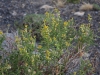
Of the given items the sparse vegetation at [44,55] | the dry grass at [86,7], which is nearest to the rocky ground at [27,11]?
the dry grass at [86,7]

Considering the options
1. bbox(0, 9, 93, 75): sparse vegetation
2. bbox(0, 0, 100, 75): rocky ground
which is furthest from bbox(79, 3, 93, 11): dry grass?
bbox(0, 9, 93, 75): sparse vegetation

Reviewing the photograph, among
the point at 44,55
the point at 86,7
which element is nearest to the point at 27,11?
the point at 86,7

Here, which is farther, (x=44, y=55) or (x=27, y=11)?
(x=27, y=11)

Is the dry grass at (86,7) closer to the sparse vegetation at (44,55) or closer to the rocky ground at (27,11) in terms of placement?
the rocky ground at (27,11)

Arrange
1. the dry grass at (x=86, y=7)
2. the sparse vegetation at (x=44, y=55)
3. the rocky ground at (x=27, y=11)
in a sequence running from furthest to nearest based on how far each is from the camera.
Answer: the dry grass at (x=86, y=7), the rocky ground at (x=27, y=11), the sparse vegetation at (x=44, y=55)

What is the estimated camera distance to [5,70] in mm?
3281

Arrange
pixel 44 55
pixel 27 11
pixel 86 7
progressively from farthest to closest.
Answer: pixel 27 11 < pixel 86 7 < pixel 44 55

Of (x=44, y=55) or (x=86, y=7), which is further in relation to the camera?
(x=86, y=7)

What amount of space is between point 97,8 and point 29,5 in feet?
5.23

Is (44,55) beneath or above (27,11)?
above

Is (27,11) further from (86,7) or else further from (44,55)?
(44,55)

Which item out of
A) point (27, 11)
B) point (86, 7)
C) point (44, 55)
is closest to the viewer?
point (44, 55)

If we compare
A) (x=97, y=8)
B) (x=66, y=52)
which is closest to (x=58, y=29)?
(x=66, y=52)

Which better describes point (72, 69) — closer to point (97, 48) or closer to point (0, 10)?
point (97, 48)
